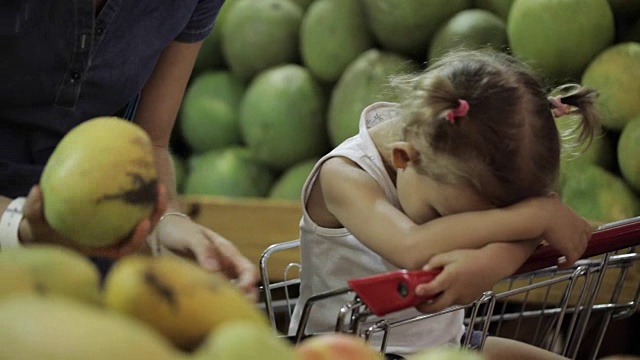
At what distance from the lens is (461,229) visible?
110cm

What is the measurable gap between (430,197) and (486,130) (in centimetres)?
10

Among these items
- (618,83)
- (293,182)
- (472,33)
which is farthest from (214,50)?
(618,83)

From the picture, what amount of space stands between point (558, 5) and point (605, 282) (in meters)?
0.55

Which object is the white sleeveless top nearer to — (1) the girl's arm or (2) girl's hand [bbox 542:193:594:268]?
(1) the girl's arm

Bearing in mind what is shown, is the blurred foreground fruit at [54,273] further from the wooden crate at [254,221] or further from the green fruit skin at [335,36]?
the green fruit skin at [335,36]

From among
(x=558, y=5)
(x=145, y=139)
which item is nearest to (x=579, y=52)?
(x=558, y=5)

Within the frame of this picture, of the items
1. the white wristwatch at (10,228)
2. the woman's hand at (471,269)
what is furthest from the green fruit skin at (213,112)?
the white wristwatch at (10,228)

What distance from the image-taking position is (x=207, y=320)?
46 centimetres

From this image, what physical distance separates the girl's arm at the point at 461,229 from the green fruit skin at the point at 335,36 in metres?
0.96

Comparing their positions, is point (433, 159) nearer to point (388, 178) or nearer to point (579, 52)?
point (388, 178)

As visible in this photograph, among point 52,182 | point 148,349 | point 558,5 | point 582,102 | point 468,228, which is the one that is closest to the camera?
point 148,349

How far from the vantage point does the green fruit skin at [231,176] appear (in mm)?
2227

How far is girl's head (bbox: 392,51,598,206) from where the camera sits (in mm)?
1132

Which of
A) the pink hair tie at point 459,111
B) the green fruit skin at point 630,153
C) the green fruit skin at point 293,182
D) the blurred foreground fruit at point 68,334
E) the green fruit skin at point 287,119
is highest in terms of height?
the blurred foreground fruit at point 68,334
